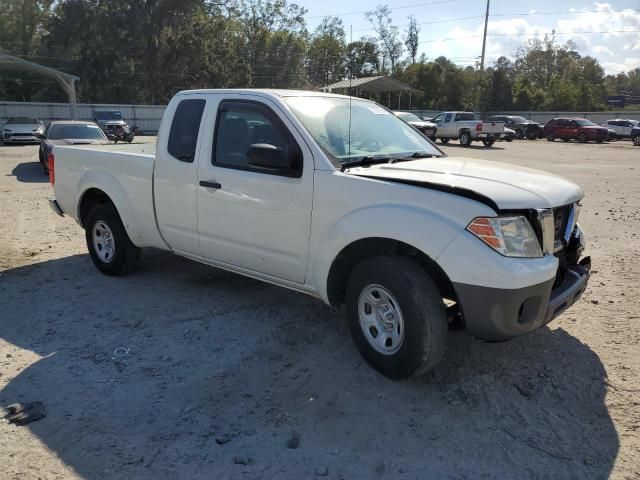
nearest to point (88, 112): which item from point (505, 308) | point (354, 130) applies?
point (354, 130)

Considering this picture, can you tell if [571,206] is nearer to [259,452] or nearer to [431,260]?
[431,260]

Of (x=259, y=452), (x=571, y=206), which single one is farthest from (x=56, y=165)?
(x=571, y=206)

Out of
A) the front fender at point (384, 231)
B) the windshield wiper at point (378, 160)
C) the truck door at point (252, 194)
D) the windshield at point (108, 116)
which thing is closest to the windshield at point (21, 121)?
the windshield at point (108, 116)

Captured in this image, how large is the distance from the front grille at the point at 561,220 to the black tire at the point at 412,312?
3.08 feet

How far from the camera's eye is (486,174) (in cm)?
378

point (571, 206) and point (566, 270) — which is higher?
point (571, 206)

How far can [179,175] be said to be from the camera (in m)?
4.86

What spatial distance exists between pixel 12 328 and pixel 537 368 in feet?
14.0

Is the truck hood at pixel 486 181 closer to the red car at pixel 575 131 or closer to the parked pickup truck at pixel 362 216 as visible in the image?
the parked pickup truck at pixel 362 216

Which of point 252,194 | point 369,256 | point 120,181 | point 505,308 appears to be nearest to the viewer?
point 505,308

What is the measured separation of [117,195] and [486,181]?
12.4 ft

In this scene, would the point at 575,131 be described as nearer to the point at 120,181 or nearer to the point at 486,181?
the point at 120,181

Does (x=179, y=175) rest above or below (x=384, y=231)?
above

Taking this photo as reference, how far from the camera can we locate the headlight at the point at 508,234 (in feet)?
10.3
